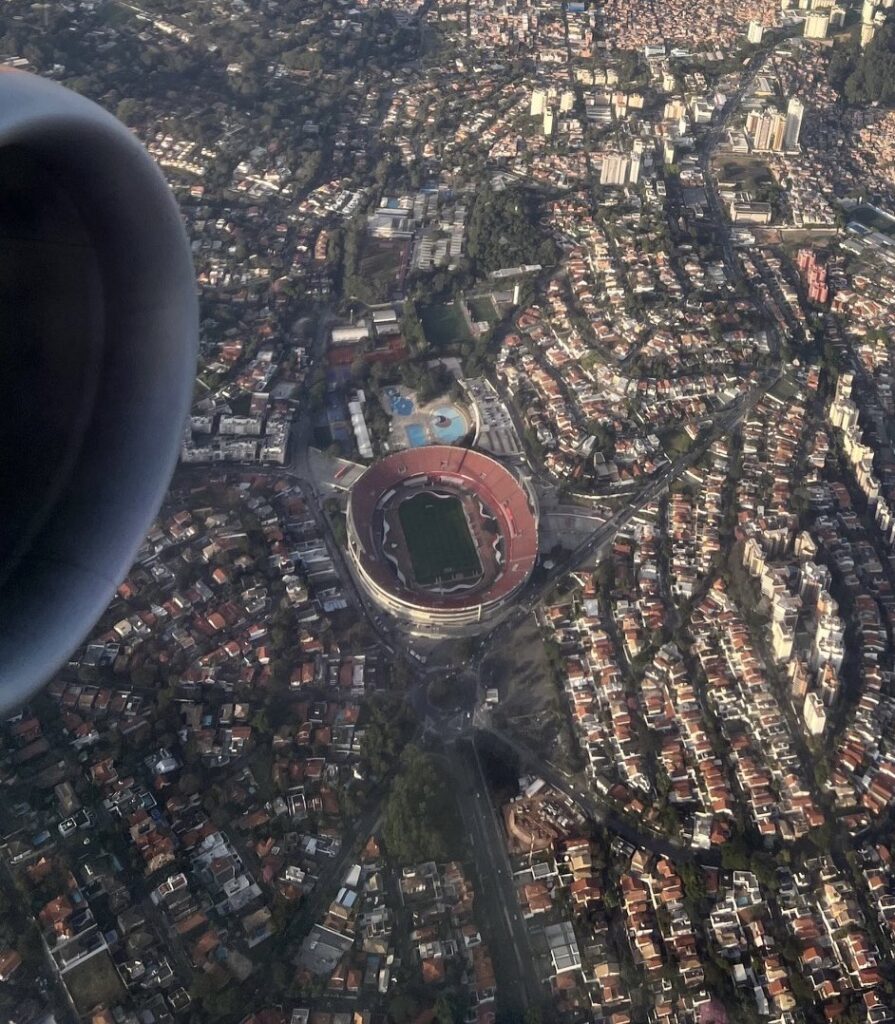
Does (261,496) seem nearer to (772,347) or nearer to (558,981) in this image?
(558,981)

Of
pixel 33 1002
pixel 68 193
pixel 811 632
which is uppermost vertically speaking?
pixel 68 193

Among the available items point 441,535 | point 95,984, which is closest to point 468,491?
point 441,535

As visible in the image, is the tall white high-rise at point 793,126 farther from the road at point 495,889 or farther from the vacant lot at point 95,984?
the vacant lot at point 95,984

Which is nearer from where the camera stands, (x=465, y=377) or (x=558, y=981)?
(x=558, y=981)

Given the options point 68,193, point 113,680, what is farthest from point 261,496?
point 68,193

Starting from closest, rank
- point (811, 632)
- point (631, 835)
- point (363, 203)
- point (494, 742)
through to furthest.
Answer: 1. point (631, 835)
2. point (494, 742)
3. point (811, 632)
4. point (363, 203)

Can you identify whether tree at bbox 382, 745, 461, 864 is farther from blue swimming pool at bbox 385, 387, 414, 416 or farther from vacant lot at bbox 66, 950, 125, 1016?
blue swimming pool at bbox 385, 387, 414, 416

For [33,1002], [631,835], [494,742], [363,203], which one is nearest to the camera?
[33,1002]
